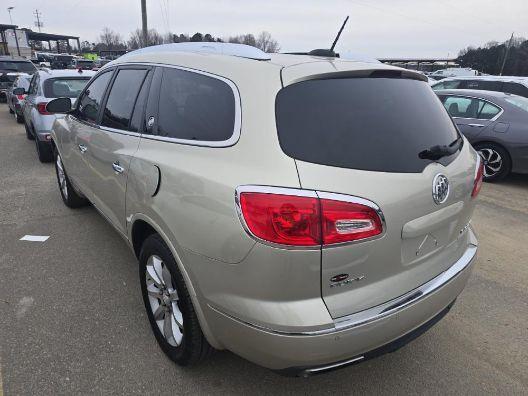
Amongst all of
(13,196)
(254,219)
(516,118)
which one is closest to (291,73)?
(254,219)

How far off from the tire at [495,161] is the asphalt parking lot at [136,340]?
276 centimetres

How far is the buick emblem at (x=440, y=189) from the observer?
192 cm

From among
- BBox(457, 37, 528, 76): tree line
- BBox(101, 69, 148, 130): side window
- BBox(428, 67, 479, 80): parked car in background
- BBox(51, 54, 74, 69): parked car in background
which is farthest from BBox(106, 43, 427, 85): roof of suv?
BBox(457, 37, 528, 76): tree line

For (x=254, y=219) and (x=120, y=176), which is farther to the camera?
(x=120, y=176)

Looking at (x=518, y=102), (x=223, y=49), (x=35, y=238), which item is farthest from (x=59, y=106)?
(x=518, y=102)

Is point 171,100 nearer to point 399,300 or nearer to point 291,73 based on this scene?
point 291,73

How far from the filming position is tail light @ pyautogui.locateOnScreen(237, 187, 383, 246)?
5.28 feet

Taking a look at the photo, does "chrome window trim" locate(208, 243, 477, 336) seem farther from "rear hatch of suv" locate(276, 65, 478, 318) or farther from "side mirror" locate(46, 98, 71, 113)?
"side mirror" locate(46, 98, 71, 113)

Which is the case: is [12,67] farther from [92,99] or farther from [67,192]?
[92,99]

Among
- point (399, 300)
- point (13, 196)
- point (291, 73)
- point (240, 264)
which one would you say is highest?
point (291, 73)

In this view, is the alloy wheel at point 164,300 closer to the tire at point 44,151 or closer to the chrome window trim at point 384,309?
the chrome window trim at point 384,309

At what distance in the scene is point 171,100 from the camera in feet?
7.82

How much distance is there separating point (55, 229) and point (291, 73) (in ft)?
11.5

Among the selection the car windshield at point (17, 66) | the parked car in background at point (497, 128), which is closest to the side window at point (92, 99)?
the parked car in background at point (497, 128)
